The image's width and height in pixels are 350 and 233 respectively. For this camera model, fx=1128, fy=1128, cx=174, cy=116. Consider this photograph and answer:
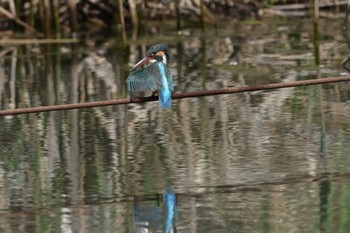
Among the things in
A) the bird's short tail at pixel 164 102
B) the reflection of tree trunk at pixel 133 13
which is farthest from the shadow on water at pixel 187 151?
the reflection of tree trunk at pixel 133 13

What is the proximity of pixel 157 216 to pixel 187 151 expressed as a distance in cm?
144

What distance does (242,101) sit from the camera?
796cm

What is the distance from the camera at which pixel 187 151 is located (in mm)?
6320

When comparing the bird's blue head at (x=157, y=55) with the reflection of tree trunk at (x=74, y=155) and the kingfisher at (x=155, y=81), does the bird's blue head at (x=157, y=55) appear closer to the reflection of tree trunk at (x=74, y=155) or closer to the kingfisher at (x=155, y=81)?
the kingfisher at (x=155, y=81)

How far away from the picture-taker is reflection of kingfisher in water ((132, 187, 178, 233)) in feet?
15.4

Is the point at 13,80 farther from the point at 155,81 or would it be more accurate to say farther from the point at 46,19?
the point at 155,81

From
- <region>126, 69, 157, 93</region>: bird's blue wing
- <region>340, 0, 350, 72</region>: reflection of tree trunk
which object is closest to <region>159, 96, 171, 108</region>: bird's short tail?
<region>126, 69, 157, 93</region>: bird's blue wing

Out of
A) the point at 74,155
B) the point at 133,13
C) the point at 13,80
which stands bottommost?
the point at 74,155

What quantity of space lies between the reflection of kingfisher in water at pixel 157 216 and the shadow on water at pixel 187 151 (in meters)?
0.01

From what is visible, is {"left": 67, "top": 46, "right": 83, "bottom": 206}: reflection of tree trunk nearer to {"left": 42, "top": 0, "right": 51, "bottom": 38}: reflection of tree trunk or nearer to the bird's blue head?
the bird's blue head

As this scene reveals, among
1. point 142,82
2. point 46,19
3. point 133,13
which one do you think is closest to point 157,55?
point 142,82

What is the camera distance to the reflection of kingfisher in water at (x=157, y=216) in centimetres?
469

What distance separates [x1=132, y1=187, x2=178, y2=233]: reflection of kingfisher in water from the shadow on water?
0.05ft

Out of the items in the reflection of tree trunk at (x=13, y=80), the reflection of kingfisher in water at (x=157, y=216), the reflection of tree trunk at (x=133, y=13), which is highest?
the reflection of tree trunk at (x=133, y=13)
